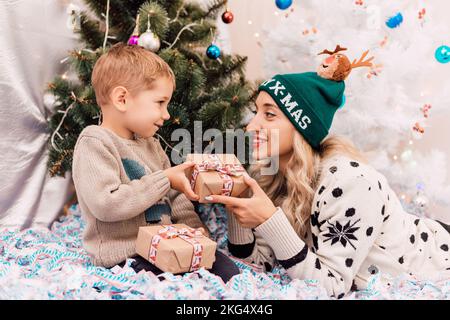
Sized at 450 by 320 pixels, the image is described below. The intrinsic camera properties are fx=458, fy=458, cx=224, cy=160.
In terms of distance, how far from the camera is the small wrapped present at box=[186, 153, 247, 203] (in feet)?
4.11

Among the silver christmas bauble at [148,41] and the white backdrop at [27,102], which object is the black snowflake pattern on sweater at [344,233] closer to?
the silver christmas bauble at [148,41]

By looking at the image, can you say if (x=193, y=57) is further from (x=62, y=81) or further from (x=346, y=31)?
(x=346, y=31)

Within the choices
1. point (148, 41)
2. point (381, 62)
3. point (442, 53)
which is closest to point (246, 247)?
point (148, 41)

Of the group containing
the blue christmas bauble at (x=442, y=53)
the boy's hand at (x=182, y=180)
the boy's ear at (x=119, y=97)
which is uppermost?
the blue christmas bauble at (x=442, y=53)

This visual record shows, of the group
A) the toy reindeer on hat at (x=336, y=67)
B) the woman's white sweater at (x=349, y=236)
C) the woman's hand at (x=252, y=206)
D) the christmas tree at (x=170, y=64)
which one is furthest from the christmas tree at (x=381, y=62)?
the woman's hand at (x=252, y=206)

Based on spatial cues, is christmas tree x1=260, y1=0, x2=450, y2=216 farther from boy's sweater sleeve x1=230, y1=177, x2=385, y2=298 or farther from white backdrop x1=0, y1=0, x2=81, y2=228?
white backdrop x1=0, y1=0, x2=81, y2=228

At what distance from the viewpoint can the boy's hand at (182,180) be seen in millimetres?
1277

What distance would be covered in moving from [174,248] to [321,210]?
456 millimetres

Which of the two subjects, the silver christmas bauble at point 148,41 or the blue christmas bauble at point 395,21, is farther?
the blue christmas bauble at point 395,21

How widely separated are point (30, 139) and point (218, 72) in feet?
2.77

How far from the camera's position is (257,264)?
1517 mm

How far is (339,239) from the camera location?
4.20ft

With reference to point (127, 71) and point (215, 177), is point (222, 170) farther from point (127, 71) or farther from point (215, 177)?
point (127, 71)

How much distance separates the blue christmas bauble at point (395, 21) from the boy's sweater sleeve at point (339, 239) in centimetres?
96
